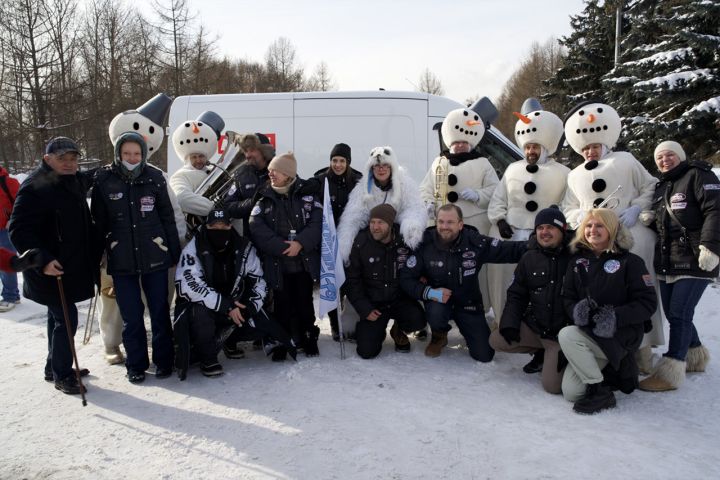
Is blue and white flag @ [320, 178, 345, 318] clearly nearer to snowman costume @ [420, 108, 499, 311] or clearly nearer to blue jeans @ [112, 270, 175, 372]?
snowman costume @ [420, 108, 499, 311]

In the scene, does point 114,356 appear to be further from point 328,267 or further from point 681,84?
point 681,84

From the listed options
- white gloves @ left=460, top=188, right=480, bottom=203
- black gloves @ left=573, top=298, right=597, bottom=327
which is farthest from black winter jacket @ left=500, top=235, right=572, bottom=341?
white gloves @ left=460, top=188, right=480, bottom=203

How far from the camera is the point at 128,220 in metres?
3.74

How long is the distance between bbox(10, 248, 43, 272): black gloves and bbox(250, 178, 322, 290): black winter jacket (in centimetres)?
150

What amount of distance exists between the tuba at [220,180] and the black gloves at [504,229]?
2.48m

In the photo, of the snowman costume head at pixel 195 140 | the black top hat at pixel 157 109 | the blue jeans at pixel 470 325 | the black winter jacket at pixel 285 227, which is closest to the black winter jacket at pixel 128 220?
the black winter jacket at pixel 285 227

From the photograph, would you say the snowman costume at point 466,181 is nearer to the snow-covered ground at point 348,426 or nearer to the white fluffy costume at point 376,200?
the white fluffy costume at point 376,200

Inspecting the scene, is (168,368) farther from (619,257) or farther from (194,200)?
(619,257)


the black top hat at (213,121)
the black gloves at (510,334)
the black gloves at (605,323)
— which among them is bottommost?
the black gloves at (510,334)

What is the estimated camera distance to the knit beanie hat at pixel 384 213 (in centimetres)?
428

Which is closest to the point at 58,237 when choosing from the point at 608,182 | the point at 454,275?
the point at 454,275

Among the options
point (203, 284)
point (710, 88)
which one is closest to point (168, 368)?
point (203, 284)

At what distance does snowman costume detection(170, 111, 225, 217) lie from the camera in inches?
178

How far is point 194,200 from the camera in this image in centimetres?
451
